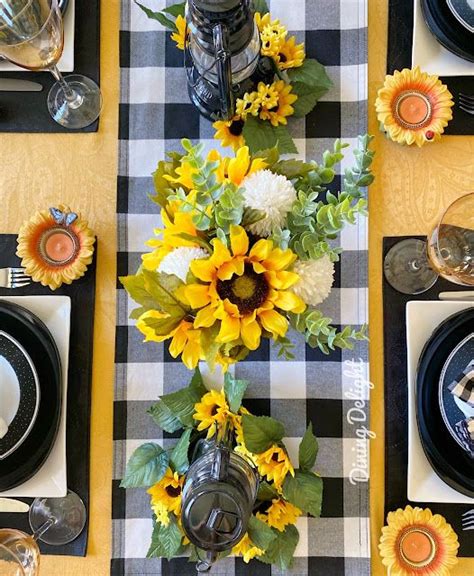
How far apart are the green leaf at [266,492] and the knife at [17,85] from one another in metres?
0.72

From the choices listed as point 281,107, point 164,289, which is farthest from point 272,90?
point 164,289

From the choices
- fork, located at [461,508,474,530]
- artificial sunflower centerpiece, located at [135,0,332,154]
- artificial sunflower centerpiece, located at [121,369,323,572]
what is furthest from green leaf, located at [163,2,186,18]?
fork, located at [461,508,474,530]

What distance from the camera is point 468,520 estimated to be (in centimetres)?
106

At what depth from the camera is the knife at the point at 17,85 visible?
1.11 metres

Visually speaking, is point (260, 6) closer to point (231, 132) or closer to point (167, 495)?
point (231, 132)

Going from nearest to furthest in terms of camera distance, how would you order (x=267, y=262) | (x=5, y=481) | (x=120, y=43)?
(x=267, y=262) < (x=5, y=481) < (x=120, y=43)

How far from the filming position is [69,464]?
108 cm

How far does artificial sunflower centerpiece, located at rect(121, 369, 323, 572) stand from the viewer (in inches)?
38.6

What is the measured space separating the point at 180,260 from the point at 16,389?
45cm

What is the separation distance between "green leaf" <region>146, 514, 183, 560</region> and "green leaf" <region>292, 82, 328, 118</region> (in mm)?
655

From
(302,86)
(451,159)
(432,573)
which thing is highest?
(302,86)

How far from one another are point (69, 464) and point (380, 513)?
1.63 ft

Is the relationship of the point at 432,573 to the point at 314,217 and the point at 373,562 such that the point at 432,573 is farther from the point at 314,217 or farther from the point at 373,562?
the point at 314,217

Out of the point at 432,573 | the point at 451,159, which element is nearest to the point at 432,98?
the point at 451,159
